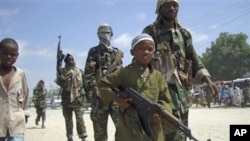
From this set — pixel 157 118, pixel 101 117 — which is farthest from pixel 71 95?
pixel 157 118

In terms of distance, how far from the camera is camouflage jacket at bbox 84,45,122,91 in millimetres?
6660

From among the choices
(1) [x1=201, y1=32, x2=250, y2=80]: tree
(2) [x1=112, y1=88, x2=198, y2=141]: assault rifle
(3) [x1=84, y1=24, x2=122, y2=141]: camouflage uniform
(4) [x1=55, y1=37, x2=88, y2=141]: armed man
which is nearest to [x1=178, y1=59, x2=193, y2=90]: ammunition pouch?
(2) [x1=112, y1=88, x2=198, y2=141]: assault rifle

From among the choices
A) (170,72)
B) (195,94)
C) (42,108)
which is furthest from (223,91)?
(170,72)

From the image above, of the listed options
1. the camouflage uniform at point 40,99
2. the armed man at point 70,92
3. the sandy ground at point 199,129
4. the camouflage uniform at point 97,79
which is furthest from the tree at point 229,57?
the camouflage uniform at point 97,79

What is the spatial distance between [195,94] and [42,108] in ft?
67.6

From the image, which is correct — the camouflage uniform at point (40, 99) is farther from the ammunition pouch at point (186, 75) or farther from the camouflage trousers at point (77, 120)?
the ammunition pouch at point (186, 75)

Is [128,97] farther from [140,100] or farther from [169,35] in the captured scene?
[169,35]

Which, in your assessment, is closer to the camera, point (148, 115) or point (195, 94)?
point (148, 115)

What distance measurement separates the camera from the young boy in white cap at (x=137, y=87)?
3.31m

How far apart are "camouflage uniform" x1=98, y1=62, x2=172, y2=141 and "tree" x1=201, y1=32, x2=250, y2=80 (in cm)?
4702

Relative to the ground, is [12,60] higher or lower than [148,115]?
higher

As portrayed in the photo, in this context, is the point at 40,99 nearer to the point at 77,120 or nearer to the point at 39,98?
the point at 39,98

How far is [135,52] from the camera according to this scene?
348 cm

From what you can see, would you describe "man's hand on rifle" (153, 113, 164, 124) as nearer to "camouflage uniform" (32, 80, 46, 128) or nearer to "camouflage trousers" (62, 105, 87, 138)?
"camouflage trousers" (62, 105, 87, 138)
